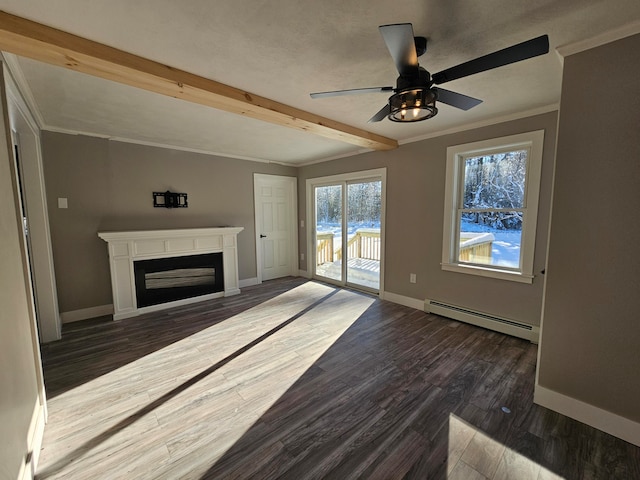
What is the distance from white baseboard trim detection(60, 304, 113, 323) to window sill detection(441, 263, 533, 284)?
4.56 metres

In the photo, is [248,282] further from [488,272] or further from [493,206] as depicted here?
[493,206]

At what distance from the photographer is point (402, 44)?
1.29 m

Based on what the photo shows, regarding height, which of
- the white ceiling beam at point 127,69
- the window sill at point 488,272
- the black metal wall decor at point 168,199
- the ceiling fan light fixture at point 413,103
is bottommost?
the window sill at point 488,272

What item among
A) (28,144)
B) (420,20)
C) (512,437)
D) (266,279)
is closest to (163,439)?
(512,437)

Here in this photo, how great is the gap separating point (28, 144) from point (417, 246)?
4.60 metres

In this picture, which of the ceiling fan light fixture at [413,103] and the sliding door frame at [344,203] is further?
the sliding door frame at [344,203]

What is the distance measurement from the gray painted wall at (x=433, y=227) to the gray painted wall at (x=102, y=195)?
262 centimetres

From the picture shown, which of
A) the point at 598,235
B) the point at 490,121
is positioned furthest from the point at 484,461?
the point at 490,121

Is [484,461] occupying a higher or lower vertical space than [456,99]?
lower

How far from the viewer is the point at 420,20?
4.76ft

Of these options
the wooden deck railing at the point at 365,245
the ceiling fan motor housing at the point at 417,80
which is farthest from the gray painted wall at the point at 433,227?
the ceiling fan motor housing at the point at 417,80

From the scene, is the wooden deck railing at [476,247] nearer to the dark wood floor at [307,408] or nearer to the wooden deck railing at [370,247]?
the wooden deck railing at [370,247]

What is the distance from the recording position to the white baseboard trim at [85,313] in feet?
11.2

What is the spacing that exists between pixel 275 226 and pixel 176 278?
2124 mm
